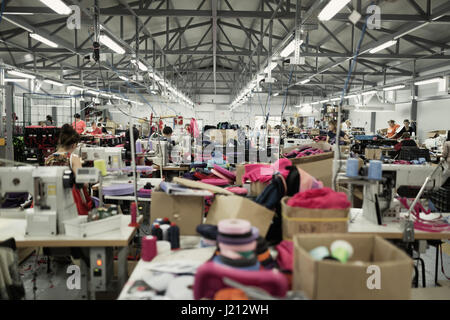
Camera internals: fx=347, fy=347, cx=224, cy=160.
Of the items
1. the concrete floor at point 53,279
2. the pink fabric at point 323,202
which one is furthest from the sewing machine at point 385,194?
the concrete floor at point 53,279

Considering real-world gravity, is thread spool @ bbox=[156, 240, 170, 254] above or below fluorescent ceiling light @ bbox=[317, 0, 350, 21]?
below

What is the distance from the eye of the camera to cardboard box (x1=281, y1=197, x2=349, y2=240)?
1856 mm

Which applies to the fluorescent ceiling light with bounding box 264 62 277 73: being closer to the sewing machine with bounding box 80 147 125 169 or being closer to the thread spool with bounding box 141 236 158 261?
the sewing machine with bounding box 80 147 125 169

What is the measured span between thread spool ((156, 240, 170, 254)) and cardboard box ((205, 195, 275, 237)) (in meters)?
0.34

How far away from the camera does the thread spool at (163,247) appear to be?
1943mm

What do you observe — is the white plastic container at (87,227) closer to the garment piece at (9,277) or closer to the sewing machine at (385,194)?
the garment piece at (9,277)

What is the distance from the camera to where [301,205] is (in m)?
1.94

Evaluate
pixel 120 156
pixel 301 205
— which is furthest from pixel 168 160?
pixel 301 205

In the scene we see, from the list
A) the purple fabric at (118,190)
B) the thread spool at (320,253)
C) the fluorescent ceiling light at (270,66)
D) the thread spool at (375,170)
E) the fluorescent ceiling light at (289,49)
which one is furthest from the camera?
the fluorescent ceiling light at (270,66)

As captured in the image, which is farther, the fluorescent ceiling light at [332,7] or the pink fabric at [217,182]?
the fluorescent ceiling light at [332,7]

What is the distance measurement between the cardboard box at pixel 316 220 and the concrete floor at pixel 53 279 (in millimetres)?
1916

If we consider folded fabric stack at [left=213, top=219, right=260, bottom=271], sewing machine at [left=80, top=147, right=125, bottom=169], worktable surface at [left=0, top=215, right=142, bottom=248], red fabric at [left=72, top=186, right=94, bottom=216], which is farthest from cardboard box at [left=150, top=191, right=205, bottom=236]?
sewing machine at [left=80, top=147, right=125, bottom=169]

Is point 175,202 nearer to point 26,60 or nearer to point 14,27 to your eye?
point 14,27

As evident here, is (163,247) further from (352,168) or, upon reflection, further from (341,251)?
(352,168)
